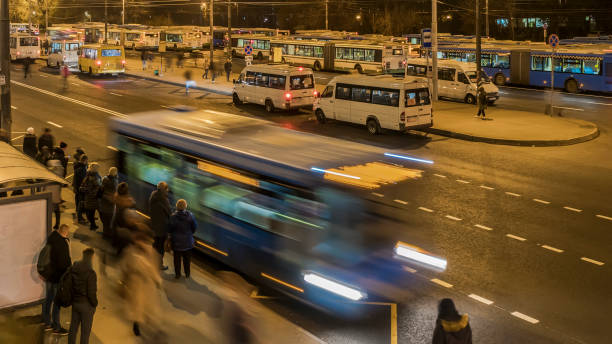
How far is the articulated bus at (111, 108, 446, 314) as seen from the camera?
921cm

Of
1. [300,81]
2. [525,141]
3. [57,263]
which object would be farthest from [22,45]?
[57,263]

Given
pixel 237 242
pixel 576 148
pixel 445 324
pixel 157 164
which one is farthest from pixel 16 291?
pixel 576 148

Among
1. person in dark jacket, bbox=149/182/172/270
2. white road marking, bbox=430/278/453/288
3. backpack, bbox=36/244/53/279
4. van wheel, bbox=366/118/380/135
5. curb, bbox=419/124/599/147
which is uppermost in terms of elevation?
van wheel, bbox=366/118/380/135

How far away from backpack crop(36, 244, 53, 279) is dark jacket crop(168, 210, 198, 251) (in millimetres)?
2232

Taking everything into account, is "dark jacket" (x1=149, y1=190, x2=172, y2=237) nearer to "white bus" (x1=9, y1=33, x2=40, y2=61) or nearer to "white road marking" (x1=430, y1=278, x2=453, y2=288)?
"white road marking" (x1=430, y1=278, x2=453, y2=288)

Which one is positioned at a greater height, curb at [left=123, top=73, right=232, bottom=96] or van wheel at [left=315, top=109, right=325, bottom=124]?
curb at [left=123, top=73, right=232, bottom=96]

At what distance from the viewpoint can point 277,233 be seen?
9797 millimetres

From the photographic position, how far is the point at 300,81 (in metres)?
31.2

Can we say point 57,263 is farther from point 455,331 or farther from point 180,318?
point 455,331

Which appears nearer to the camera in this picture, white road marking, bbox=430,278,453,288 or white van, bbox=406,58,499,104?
white road marking, bbox=430,278,453,288

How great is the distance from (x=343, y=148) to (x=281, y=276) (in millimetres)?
2432

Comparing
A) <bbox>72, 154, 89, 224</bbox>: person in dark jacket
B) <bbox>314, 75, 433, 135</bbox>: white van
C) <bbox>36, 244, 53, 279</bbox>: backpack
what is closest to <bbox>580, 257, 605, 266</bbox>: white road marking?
<bbox>36, 244, 53, 279</bbox>: backpack

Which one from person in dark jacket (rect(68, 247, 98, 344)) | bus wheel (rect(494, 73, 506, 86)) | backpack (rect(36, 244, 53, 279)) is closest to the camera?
person in dark jacket (rect(68, 247, 98, 344))

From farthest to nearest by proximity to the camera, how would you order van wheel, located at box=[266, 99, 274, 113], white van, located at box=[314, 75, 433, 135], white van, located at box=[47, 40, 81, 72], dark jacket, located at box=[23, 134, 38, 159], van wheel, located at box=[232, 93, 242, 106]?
white van, located at box=[47, 40, 81, 72], van wheel, located at box=[232, 93, 242, 106], van wheel, located at box=[266, 99, 274, 113], white van, located at box=[314, 75, 433, 135], dark jacket, located at box=[23, 134, 38, 159]
